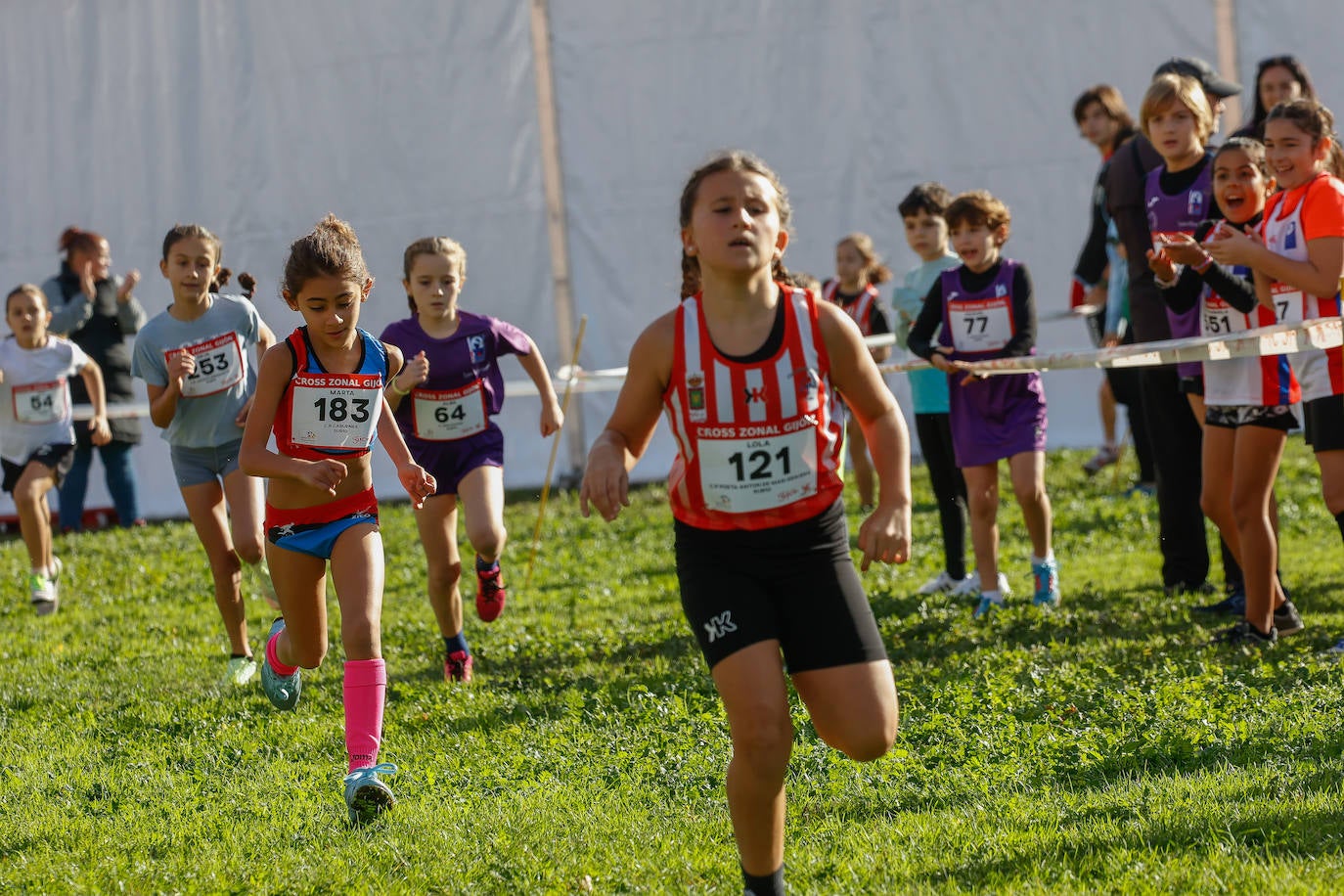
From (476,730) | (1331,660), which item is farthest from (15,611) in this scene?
(1331,660)

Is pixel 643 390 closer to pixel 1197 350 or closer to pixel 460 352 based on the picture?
pixel 460 352

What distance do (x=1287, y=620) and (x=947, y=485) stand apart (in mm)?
2250

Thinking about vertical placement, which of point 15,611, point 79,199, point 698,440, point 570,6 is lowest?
point 15,611

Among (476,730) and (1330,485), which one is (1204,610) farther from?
(476,730)

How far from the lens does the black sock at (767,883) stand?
369cm

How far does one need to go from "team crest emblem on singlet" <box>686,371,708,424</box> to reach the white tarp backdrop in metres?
10.2

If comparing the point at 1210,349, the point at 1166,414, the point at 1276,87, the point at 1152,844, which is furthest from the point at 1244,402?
the point at 1152,844

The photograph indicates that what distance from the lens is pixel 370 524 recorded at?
527 cm

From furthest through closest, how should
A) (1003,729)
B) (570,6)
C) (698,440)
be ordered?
(570,6), (1003,729), (698,440)

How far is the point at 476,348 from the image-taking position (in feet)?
22.9

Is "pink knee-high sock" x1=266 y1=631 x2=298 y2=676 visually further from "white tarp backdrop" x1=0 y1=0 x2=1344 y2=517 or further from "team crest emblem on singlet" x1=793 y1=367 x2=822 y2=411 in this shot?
"white tarp backdrop" x1=0 y1=0 x2=1344 y2=517

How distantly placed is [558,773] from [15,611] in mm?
5644

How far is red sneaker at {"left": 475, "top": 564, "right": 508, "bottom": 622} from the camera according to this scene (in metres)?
7.22

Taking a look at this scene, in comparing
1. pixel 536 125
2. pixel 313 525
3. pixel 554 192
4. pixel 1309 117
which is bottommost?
pixel 313 525
